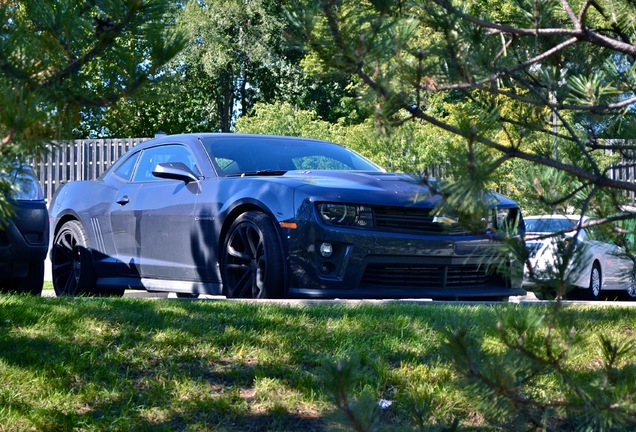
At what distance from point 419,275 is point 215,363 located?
2403 mm

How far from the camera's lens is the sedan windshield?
804 cm

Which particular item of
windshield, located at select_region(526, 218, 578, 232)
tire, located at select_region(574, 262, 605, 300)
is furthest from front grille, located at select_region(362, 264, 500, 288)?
tire, located at select_region(574, 262, 605, 300)

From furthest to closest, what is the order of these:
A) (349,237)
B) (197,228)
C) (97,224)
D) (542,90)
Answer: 1. (97,224)
2. (197,228)
3. (349,237)
4. (542,90)

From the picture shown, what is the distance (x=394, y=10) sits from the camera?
3.13 m

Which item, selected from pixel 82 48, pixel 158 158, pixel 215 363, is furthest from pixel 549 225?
pixel 158 158

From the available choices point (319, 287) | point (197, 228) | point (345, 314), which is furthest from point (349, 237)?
point (197, 228)

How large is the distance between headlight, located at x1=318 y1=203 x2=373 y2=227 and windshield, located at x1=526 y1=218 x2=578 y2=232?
3.66 meters

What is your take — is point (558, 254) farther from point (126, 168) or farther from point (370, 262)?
point (126, 168)

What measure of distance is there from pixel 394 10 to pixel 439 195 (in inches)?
26.3

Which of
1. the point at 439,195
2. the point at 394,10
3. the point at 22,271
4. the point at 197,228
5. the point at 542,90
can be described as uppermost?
the point at 394,10

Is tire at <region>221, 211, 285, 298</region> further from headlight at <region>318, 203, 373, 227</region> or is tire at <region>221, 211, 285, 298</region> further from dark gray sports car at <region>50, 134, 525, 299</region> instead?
headlight at <region>318, 203, 373, 227</region>

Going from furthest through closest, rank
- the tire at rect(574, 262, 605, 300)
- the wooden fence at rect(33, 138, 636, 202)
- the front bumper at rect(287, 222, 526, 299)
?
the wooden fence at rect(33, 138, 636, 202), the tire at rect(574, 262, 605, 300), the front bumper at rect(287, 222, 526, 299)

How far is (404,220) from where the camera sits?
7141 millimetres

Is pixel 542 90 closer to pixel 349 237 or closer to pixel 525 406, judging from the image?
pixel 525 406
